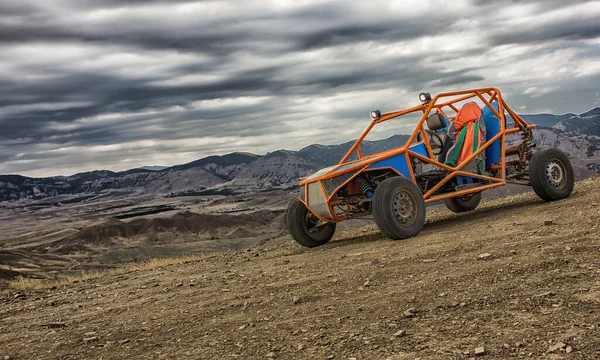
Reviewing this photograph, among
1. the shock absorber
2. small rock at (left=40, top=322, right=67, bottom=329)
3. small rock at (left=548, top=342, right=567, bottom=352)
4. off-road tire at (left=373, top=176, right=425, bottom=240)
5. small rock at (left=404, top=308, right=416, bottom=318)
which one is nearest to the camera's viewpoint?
small rock at (left=548, top=342, right=567, bottom=352)

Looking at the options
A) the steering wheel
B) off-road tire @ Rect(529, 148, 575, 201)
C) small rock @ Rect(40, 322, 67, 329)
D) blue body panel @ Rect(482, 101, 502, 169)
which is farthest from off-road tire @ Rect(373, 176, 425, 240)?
small rock @ Rect(40, 322, 67, 329)

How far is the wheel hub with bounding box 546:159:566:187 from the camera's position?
31.5 feet

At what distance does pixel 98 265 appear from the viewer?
51.0m

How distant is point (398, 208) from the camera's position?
8.05 m

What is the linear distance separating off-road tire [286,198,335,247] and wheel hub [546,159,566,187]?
4.30m

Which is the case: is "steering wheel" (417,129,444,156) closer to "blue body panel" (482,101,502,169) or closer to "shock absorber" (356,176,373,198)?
"blue body panel" (482,101,502,169)

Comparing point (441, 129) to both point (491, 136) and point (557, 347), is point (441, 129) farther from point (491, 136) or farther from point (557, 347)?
point (557, 347)

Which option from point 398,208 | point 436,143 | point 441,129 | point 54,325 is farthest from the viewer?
point 441,129

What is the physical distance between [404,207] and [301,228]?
6.99 ft

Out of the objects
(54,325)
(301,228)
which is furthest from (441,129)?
(54,325)

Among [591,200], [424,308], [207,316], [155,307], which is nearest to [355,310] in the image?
[424,308]

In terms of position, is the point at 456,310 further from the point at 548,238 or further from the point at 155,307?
the point at 155,307

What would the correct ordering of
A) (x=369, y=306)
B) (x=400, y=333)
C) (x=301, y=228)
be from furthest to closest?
(x=301, y=228) → (x=369, y=306) → (x=400, y=333)

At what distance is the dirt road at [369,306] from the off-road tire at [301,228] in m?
1.49
